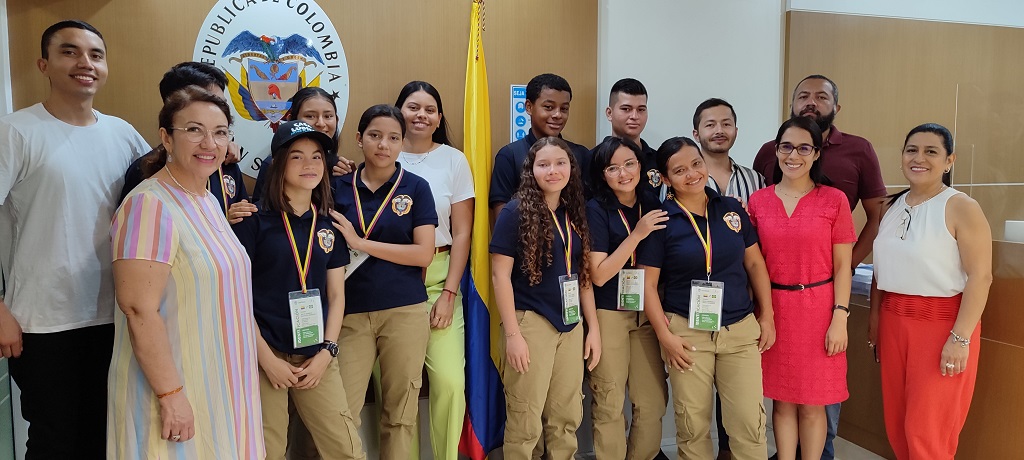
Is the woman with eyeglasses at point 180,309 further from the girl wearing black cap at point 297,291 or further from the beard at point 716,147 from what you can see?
the beard at point 716,147

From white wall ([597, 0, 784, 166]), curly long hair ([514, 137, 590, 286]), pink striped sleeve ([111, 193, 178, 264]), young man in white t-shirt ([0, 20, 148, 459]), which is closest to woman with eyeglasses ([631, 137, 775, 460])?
curly long hair ([514, 137, 590, 286])

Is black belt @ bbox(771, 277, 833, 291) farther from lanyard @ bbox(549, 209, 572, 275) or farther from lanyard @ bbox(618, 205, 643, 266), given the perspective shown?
lanyard @ bbox(549, 209, 572, 275)

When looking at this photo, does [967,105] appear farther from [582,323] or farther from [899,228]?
[582,323]

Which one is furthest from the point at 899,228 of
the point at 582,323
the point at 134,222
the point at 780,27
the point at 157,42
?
the point at 157,42

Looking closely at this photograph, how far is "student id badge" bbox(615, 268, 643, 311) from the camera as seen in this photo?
9.04 ft

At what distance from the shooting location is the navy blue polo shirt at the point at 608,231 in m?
2.77

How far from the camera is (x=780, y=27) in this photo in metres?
3.95

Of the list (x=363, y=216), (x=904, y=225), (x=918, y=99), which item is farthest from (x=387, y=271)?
(x=918, y=99)

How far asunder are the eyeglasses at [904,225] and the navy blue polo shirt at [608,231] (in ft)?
3.25

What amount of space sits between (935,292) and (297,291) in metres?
2.47

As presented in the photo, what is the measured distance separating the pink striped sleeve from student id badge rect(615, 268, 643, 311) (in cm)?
171

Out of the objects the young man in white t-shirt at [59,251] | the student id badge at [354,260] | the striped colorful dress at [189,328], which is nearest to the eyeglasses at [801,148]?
the student id badge at [354,260]

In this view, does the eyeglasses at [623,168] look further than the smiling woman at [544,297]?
Yes

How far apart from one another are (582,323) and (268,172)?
139cm
